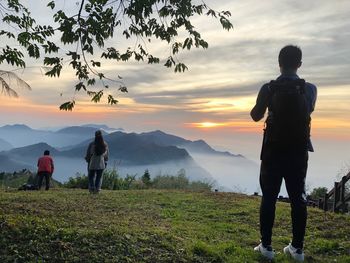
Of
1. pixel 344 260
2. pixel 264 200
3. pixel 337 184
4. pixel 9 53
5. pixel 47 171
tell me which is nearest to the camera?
pixel 264 200

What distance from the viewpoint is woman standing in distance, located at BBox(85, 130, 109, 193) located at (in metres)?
15.7

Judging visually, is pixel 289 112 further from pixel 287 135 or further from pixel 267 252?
pixel 267 252

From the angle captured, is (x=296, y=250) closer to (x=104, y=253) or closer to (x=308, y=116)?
(x=308, y=116)

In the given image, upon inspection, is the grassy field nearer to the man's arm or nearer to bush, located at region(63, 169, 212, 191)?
the man's arm

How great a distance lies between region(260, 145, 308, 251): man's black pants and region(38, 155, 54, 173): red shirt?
1514 cm

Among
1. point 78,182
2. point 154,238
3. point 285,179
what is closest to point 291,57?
point 285,179

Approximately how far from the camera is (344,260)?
20.6 feet

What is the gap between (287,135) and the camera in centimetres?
547

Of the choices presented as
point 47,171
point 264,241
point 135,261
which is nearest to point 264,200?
point 264,241

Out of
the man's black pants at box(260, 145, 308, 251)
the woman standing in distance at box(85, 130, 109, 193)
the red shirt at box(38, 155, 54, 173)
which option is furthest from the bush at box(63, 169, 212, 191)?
the man's black pants at box(260, 145, 308, 251)

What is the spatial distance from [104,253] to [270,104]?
262 cm

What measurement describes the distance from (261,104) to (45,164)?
1558 cm

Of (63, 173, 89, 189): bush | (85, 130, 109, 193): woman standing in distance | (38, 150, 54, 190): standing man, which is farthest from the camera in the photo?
(63, 173, 89, 189): bush

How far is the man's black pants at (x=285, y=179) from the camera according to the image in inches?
220
